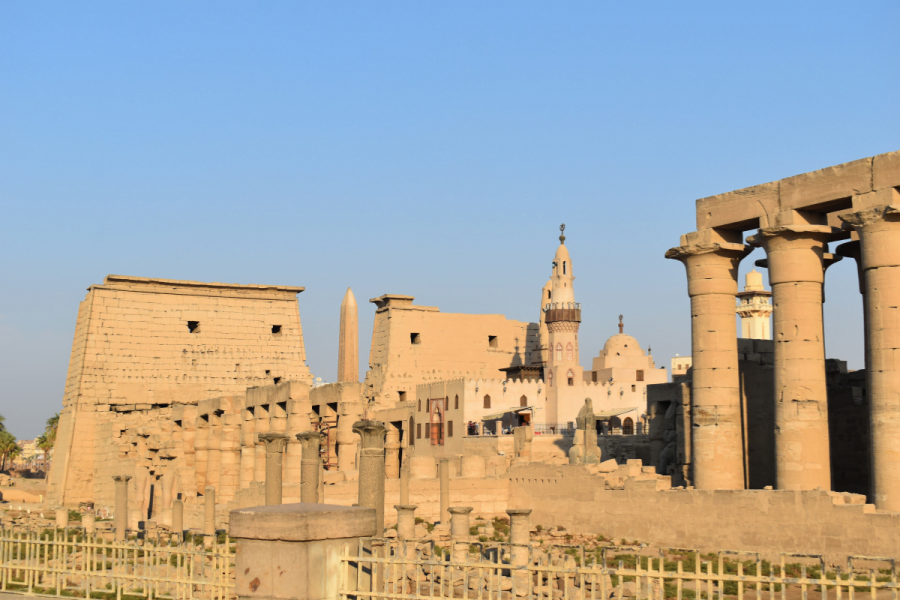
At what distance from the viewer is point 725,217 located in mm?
21484

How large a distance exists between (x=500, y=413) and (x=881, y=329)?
86.4 ft

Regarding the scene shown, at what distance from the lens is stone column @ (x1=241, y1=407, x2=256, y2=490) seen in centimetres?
3206

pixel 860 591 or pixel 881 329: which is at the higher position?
pixel 881 329

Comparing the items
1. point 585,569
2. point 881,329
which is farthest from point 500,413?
point 585,569

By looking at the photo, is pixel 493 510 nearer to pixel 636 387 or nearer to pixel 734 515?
pixel 734 515

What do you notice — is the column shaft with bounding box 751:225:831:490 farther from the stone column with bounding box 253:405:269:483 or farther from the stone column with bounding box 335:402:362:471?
the stone column with bounding box 253:405:269:483

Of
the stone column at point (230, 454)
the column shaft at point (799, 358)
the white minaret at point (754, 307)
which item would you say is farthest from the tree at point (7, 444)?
the column shaft at point (799, 358)

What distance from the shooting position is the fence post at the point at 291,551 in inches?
336

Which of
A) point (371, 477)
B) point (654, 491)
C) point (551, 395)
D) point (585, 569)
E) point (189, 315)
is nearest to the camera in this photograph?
point (585, 569)

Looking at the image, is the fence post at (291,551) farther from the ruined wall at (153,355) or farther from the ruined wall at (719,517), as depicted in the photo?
the ruined wall at (153,355)

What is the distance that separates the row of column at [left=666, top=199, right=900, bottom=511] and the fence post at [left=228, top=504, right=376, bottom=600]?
12.8 metres

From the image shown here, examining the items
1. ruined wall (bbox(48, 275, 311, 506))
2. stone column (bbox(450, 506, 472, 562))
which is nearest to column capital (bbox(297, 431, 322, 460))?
stone column (bbox(450, 506, 472, 562))

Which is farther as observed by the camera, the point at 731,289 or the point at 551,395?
the point at 551,395

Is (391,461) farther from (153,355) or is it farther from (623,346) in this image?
(623,346)
